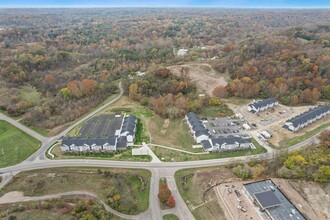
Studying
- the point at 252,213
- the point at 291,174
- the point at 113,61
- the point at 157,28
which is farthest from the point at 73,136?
the point at 157,28

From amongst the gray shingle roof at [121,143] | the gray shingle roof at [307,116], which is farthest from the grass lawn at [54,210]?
the gray shingle roof at [307,116]

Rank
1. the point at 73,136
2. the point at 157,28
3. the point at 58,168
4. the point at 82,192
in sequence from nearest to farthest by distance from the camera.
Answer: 1. the point at 82,192
2. the point at 58,168
3. the point at 73,136
4. the point at 157,28

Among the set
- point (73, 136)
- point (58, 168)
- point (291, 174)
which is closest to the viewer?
point (291, 174)

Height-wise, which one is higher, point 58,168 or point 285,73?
point 285,73

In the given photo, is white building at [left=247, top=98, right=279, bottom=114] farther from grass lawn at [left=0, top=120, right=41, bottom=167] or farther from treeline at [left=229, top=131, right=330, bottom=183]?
grass lawn at [left=0, top=120, right=41, bottom=167]

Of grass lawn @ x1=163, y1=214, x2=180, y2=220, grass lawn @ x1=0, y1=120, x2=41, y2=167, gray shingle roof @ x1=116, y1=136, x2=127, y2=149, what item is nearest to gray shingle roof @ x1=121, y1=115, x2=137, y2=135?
gray shingle roof @ x1=116, y1=136, x2=127, y2=149

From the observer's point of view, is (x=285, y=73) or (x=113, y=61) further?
(x=113, y=61)

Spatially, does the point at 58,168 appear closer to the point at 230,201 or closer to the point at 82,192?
the point at 82,192
